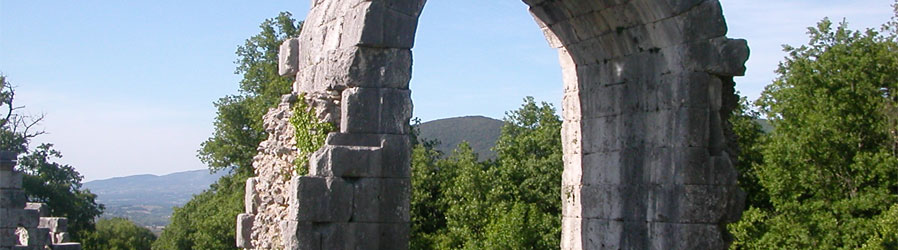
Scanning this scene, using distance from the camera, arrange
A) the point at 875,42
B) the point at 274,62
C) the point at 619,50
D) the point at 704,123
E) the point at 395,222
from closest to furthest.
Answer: the point at 395,222 < the point at 704,123 < the point at 619,50 < the point at 875,42 < the point at 274,62

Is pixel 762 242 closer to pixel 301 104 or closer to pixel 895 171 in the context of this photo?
pixel 895 171

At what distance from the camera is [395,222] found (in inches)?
348

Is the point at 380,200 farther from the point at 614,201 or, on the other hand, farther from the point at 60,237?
the point at 60,237

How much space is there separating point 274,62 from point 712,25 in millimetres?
23397

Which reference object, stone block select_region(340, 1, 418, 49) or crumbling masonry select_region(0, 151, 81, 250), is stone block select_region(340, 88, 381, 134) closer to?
stone block select_region(340, 1, 418, 49)

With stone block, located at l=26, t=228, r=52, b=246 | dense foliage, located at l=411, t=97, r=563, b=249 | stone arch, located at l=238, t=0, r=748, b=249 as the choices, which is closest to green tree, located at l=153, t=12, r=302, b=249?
dense foliage, located at l=411, t=97, r=563, b=249

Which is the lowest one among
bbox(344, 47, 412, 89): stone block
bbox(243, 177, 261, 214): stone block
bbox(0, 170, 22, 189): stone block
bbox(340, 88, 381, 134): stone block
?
bbox(243, 177, 261, 214): stone block

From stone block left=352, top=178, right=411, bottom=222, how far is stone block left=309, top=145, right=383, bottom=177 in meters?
0.09

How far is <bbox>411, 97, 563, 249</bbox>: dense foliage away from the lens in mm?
24500

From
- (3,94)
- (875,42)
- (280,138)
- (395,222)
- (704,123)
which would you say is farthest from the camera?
(3,94)

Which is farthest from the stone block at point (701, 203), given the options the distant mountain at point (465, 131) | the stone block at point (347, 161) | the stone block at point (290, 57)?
the distant mountain at point (465, 131)

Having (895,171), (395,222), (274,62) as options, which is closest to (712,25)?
(395,222)

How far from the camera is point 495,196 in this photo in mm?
26484

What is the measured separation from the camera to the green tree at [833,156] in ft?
71.6
